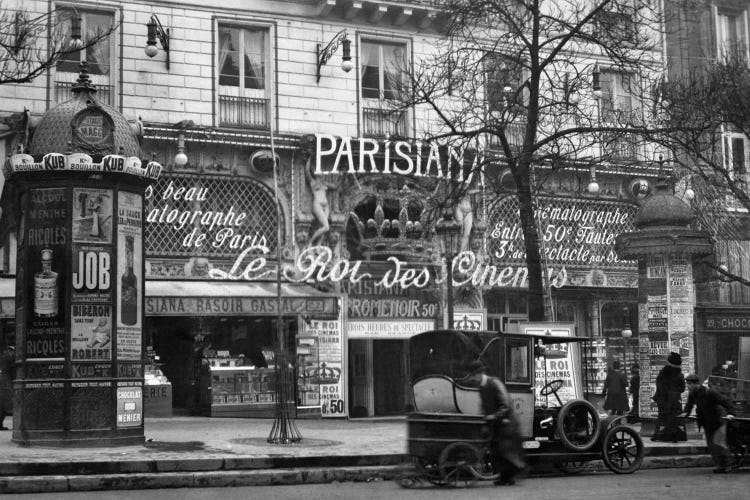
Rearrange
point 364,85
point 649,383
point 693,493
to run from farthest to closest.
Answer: point 364,85 < point 649,383 < point 693,493

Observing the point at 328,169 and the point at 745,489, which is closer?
the point at 745,489

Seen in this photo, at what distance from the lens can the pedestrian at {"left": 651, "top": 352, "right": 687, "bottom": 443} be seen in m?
19.8

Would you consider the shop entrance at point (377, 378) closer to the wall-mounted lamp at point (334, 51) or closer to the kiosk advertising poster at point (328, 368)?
the kiosk advertising poster at point (328, 368)

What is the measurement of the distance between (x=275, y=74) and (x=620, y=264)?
37.4 ft

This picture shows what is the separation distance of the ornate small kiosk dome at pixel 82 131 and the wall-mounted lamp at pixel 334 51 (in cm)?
1092

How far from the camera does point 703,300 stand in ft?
108

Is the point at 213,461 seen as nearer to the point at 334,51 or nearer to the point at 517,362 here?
the point at 517,362

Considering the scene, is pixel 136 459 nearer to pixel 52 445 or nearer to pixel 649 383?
pixel 52 445

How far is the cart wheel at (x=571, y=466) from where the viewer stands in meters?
16.2

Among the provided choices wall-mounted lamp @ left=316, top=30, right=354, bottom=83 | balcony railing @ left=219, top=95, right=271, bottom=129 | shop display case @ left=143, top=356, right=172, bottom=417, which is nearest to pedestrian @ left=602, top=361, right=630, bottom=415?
wall-mounted lamp @ left=316, top=30, right=354, bottom=83

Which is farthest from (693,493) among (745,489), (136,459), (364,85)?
(364,85)

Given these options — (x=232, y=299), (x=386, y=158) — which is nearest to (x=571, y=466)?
(x=232, y=299)

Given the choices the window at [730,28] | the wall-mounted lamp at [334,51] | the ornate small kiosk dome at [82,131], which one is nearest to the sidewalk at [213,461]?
the ornate small kiosk dome at [82,131]

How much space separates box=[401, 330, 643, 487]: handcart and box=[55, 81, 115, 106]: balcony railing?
1302cm
